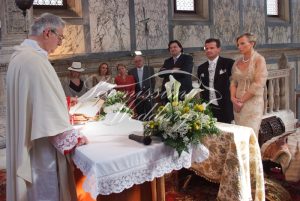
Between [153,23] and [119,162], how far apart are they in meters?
6.37

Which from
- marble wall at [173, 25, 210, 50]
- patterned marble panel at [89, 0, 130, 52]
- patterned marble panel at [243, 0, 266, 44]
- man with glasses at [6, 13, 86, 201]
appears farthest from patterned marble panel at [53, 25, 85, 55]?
patterned marble panel at [243, 0, 266, 44]

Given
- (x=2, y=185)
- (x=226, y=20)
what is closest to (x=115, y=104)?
(x=2, y=185)

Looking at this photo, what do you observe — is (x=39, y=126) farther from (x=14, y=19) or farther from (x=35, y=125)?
(x=14, y=19)

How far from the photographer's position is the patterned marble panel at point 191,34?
8.98 meters

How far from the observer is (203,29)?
375 inches

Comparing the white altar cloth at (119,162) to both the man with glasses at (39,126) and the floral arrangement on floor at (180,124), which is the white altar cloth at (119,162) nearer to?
the floral arrangement on floor at (180,124)

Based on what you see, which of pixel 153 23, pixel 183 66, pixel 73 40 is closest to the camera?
pixel 183 66

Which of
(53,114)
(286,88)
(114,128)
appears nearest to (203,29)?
(286,88)

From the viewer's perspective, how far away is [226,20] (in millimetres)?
10086

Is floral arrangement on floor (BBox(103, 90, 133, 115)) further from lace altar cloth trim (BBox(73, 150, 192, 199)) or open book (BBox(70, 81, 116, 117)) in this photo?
lace altar cloth trim (BBox(73, 150, 192, 199))

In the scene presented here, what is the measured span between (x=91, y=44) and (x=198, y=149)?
4894 millimetres

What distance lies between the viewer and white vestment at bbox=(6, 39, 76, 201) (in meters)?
2.73

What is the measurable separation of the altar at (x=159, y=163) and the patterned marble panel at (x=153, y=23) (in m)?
4.62

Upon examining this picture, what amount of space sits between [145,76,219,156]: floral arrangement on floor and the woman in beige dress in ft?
5.86
